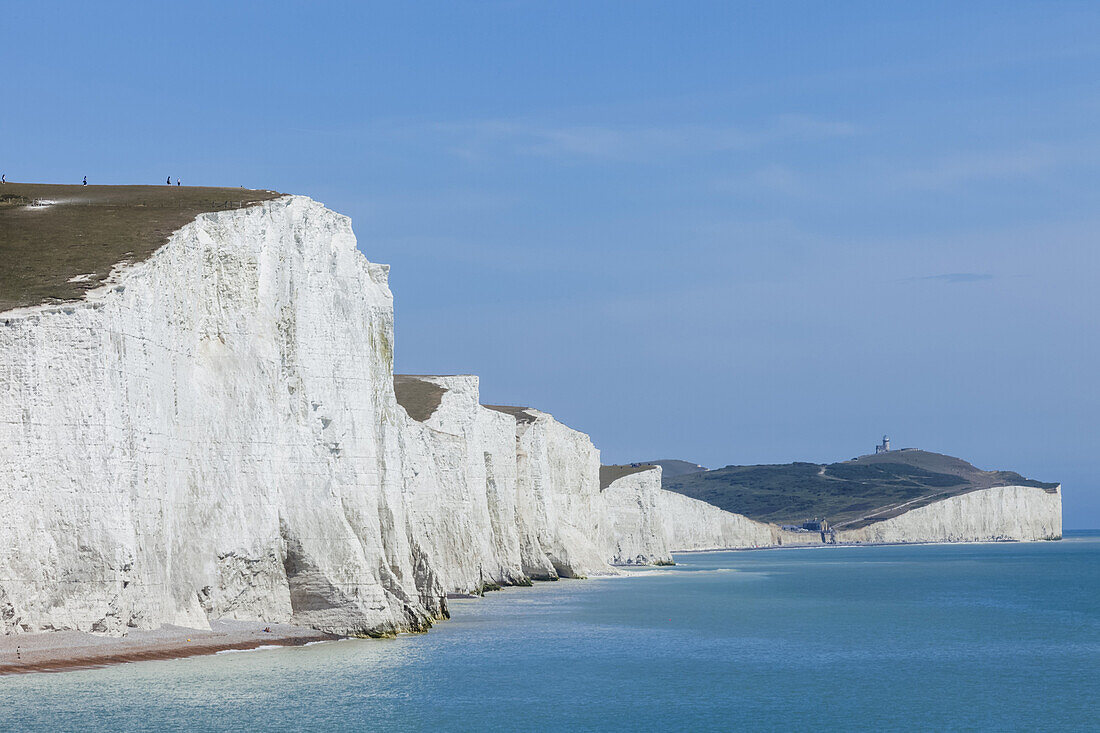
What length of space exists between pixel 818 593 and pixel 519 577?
18.1 metres

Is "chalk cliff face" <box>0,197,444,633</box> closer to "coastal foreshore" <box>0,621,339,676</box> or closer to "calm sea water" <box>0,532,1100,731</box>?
"coastal foreshore" <box>0,621,339,676</box>

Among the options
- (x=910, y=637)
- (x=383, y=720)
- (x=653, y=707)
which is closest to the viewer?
(x=383, y=720)

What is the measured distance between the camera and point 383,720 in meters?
31.1

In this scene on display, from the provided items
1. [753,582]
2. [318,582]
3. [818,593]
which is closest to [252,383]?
[318,582]

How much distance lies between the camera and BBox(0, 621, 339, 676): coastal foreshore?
32406mm

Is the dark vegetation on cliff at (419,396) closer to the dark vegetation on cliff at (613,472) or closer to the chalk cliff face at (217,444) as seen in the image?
the chalk cliff face at (217,444)

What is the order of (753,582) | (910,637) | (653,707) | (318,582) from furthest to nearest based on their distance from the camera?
(753,582), (910,637), (318,582), (653,707)

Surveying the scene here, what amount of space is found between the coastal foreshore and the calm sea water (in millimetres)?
315

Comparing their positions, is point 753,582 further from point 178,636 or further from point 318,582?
point 178,636

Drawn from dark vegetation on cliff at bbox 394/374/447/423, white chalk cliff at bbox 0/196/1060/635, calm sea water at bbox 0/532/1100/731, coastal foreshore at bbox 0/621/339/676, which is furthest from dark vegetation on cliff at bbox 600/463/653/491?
coastal foreshore at bbox 0/621/339/676

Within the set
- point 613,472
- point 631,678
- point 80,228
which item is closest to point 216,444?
point 80,228

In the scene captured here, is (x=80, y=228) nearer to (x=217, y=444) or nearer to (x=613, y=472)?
(x=217, y=444)

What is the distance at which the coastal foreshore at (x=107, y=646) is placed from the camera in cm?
3241

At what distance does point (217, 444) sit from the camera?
41.4 m
